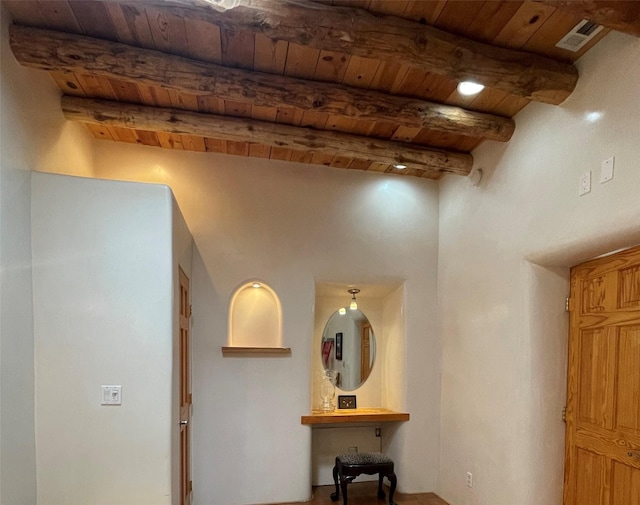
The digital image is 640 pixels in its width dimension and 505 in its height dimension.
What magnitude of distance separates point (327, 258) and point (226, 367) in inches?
50.6

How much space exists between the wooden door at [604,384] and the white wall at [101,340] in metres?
2.41

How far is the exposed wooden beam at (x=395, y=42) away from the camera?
189cm

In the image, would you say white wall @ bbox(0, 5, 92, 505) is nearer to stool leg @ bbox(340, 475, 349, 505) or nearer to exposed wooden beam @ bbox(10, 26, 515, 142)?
exposed wooden beam @ bbox(10, 26, 515, 142)

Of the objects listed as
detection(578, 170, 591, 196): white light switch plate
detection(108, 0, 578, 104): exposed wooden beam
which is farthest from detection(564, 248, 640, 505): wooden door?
detection(108, 0, 578, 104): exposed wooden beam

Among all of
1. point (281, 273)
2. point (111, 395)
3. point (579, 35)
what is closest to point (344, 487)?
point (281, 273)

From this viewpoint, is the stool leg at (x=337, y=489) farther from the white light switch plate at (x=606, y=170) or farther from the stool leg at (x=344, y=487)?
the white light switch plate at (x=606, y=170)

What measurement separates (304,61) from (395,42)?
0.58m

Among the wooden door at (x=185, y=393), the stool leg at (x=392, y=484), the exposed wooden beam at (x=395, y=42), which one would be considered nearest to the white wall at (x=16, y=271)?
the exposed wooden beam at (x=395, y=42)

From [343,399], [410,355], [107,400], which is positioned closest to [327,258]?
[410,355]

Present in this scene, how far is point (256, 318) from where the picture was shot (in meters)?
3.77

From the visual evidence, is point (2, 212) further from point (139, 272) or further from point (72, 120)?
point (72, 120)

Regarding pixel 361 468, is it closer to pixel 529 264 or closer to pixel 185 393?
pixel 185 393

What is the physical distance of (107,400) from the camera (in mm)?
2314

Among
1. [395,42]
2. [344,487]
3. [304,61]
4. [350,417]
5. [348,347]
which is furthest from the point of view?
[348,347]
